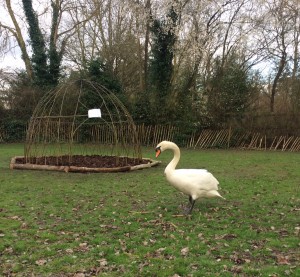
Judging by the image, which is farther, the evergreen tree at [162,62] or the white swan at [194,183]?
the evergreen tree at [162,62]

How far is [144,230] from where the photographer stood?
636 cm

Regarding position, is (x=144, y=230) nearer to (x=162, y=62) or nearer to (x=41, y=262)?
(x=41, y=262)

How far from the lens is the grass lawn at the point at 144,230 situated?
4.84m

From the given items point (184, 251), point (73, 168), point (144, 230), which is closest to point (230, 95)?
point (73, 168)

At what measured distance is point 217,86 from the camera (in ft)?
83.3

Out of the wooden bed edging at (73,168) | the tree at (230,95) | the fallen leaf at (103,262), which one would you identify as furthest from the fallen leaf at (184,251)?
the tree at (230,95)

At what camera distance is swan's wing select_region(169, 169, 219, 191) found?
7.18m

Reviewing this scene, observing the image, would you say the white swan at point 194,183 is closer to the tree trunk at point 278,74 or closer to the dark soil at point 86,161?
the dark soil at point 86,161

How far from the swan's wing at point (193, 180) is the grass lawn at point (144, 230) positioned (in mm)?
578

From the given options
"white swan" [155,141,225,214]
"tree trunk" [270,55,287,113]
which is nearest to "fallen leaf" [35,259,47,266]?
"white swan" [155,141,225,214]

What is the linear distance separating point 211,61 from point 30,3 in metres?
14.5

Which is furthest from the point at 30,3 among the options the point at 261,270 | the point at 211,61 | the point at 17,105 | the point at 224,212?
the point at 261,270

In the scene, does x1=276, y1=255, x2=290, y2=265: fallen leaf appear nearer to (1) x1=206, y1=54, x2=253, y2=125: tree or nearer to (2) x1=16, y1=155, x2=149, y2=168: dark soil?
A: (2) x1=16, y1=155, x2=149, y2=168: dark soil

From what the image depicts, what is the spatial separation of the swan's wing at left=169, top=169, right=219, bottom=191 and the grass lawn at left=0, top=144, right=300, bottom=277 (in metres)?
0.58
